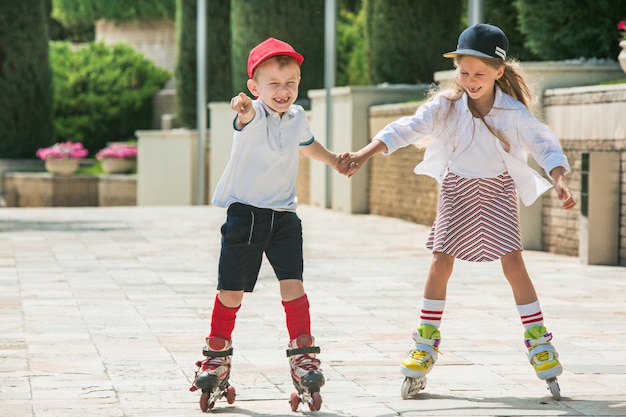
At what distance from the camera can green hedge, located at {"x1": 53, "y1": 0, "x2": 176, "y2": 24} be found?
42.2 meters

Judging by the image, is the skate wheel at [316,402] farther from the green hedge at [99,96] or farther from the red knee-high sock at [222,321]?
the green hedge at [99,96]

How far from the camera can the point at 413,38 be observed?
19.9 m

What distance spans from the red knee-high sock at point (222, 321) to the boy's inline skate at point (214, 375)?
3 centimetres

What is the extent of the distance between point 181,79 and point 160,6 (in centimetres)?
1140

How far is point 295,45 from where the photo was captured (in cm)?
2464

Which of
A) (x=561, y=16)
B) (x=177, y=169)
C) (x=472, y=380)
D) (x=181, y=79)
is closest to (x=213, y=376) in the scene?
(x=472, y=380)

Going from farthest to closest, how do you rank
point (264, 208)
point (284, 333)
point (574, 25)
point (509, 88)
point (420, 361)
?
point (574, 25), point (284, 333), point (509, 88), point (420, 361), point (264, 208)

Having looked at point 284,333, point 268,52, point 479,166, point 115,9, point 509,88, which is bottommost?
point 284,333

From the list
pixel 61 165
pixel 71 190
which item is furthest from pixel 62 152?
pixel 71 190

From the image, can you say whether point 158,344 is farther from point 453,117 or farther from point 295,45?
point 295,45

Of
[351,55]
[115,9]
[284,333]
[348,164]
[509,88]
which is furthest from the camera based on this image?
[115,9]

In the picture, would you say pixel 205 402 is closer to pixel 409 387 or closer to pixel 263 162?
pixel 409 387

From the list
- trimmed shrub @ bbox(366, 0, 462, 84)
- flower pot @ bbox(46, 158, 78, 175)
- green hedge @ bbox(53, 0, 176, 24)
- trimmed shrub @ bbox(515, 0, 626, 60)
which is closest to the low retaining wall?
flower pot @ bbox(46, 158, 78, 175)

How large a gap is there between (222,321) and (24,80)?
2835 centimetres
